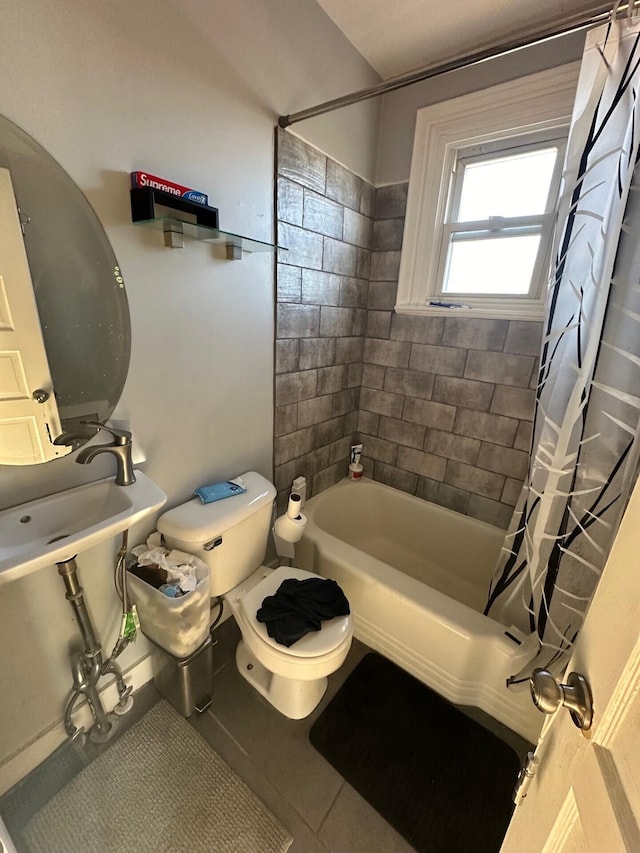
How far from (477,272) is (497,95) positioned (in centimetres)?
69

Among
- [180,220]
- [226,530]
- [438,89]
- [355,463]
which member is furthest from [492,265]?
[226,530]

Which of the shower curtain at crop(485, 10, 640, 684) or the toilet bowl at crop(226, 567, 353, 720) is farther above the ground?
the shower curtain at crop(485, 10, 640, 684)

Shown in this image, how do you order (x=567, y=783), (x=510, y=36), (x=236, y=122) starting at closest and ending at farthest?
(x=567, y=783), (x=510, y=36), (x=236, y=122)

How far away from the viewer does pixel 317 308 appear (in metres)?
1.74

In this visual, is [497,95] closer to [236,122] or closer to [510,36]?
[510,36]

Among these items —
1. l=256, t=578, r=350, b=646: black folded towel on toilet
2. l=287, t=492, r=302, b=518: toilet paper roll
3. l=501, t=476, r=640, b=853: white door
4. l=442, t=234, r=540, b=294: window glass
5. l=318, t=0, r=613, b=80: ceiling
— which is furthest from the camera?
l=442, t=234, r=540, b=294: window glass

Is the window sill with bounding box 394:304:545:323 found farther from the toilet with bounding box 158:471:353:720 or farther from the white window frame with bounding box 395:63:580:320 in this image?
the toilet with bounding box 158:471:353:720

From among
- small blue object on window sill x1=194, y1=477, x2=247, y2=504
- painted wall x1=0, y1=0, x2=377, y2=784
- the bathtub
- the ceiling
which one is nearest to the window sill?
painted wall x1=0, y1=0, x2=377, y2=784

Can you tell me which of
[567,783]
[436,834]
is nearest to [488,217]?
[567,783]

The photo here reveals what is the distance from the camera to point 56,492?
1062 mm

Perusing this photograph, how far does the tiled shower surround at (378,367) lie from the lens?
1617mm

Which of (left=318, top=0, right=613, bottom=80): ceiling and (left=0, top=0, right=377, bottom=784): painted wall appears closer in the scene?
(left=0, top=0, right=377, bottom=784): painted wall

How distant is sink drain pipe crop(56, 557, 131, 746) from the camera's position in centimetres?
109

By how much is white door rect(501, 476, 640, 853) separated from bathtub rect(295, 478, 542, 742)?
80 cm
